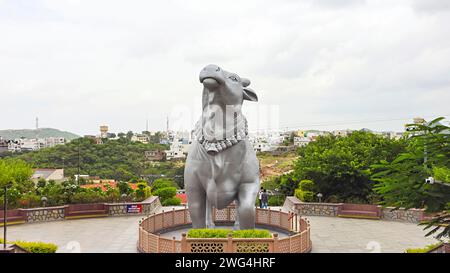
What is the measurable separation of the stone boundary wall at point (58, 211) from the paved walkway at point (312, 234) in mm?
531

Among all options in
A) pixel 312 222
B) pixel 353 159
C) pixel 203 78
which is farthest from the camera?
pixel 353 159

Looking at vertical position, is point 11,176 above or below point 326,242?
above

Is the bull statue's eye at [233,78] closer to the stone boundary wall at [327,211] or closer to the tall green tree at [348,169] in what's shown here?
the stone boundary wall at [327,211]

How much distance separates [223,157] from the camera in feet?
32.9

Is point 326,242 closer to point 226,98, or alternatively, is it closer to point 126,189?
point 226,98

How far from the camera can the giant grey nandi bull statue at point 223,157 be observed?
9961 millimetres

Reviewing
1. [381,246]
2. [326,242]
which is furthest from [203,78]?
[381,246]

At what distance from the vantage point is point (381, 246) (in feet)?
41.2

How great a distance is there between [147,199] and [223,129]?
1065cm

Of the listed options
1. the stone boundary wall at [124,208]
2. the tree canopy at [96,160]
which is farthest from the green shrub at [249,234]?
the tree canopy at [96,160]

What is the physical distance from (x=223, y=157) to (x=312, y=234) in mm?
5755

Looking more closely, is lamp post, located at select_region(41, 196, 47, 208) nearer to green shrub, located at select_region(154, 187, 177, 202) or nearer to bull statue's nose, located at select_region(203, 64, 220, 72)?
green shrub, located at select_region(154, 187, 177, 202)

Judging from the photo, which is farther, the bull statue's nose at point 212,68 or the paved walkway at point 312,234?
the paved walkway at point 312,234

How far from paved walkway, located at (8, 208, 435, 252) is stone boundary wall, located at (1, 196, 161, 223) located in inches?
20.9
